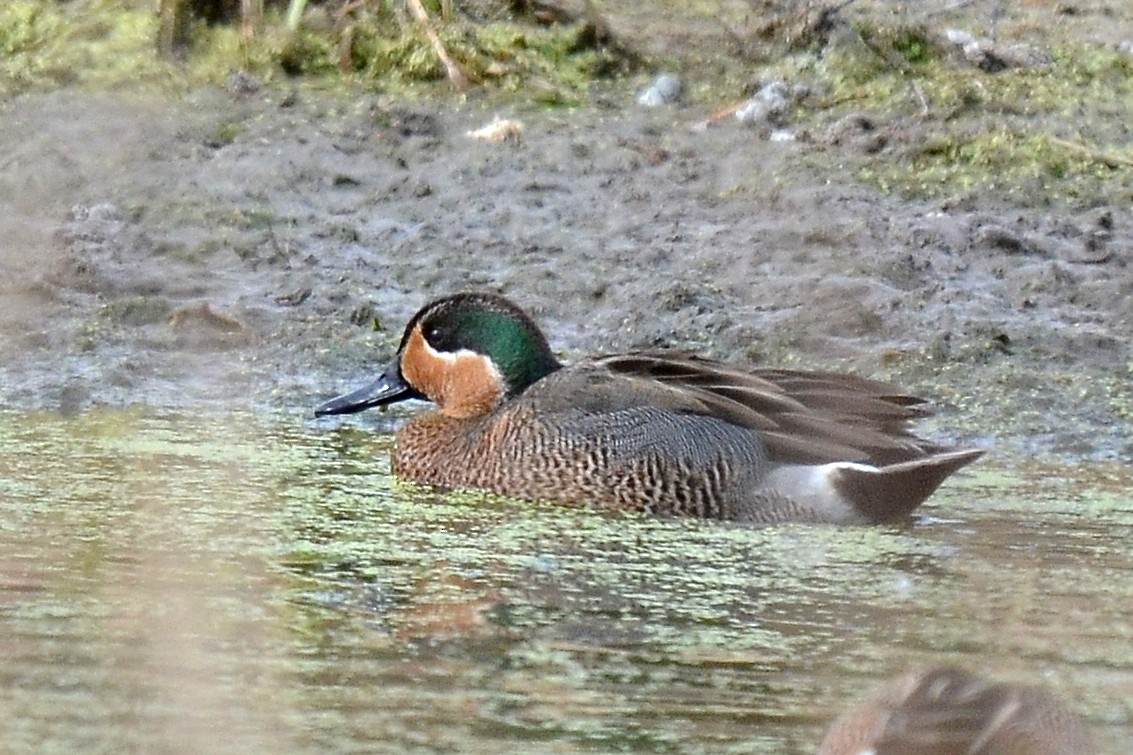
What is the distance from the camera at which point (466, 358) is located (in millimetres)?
7406

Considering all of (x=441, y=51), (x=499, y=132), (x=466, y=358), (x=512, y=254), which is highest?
(x=441, y=51)

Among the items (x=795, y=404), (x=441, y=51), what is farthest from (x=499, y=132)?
(x=795, y=404)

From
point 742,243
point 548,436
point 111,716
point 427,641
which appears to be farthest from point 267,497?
point 742,243

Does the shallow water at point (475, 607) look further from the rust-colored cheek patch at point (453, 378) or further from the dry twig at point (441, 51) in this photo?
the dry twig at point (441, 51)

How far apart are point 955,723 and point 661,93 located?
707 centimetres

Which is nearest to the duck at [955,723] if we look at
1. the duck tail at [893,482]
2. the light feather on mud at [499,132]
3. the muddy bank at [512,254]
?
the duck tail at [893,482]

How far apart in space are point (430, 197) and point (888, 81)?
2.18 m

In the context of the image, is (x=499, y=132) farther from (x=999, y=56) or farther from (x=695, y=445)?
(x=695, y=445)

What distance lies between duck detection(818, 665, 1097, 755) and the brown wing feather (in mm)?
2942

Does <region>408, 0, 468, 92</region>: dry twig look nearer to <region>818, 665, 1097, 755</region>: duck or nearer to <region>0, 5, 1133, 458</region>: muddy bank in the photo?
<region>0, 5, 1133, 458</region>: muddy bank

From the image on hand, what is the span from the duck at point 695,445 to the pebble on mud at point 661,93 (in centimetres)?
321

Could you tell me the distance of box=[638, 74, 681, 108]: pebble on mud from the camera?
10.2 m

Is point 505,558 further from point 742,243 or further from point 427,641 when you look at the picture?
point 742,243

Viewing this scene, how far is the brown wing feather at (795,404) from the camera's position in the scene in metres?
6.65
